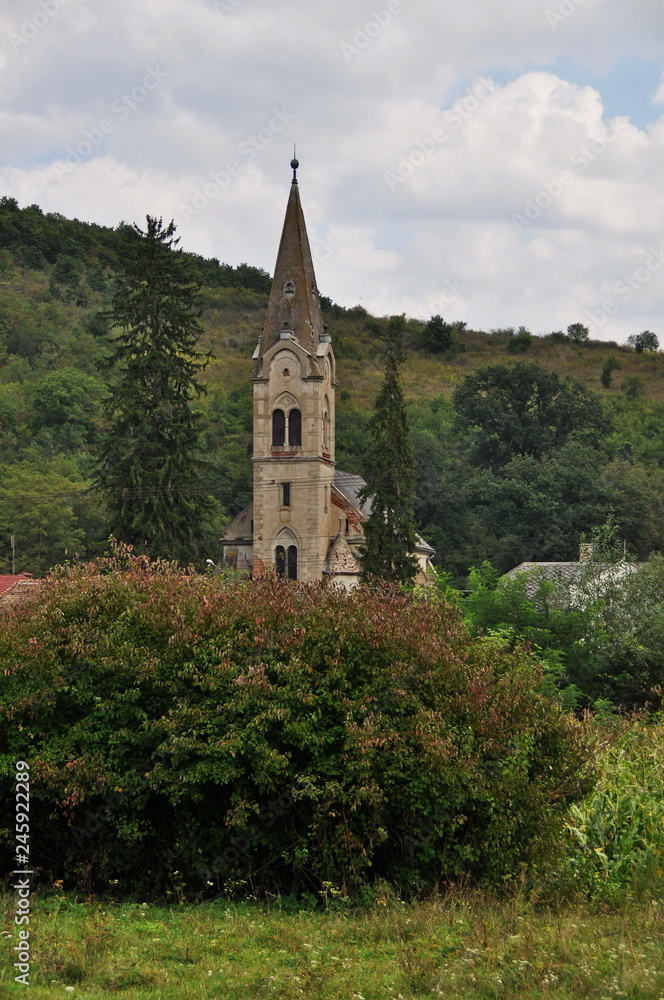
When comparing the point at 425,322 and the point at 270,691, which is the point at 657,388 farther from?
the point at 270,691

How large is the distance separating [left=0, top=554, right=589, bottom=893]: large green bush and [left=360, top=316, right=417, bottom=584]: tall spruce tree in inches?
1170

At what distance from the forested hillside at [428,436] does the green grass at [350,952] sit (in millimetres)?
31229

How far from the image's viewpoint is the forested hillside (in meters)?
60.8

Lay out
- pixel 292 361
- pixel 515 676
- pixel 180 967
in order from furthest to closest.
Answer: pixel 292 361 < pixel 515 676 < pixel 180 967

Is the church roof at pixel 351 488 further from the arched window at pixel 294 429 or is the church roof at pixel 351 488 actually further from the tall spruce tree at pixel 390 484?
the tall spruce tree at pixel 390 484

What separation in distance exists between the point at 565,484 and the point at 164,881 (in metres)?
56.2

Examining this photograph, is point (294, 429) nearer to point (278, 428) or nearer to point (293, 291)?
point (278, 428)

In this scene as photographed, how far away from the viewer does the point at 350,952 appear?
9312mm

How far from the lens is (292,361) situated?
48656 millimetres

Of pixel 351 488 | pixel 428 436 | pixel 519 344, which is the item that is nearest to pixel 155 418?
pixel 351 488

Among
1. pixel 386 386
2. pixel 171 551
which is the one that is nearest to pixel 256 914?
pixel 171 551

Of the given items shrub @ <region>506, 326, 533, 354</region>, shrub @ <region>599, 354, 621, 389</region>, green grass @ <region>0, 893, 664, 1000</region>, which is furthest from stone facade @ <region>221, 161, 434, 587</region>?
shrub @ <region>506, 326, 533, 354</region>

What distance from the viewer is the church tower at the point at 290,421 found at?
4841cm

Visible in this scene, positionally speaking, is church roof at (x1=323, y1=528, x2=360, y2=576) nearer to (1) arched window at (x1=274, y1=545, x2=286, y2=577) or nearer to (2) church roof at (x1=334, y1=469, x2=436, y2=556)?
(2) church roof at (x1=334, y1=469, x2=436, y2=556)
